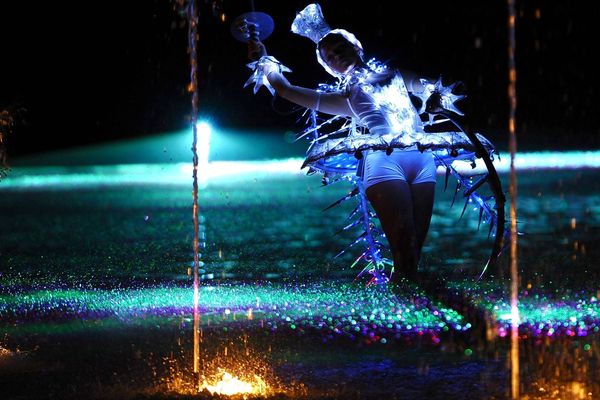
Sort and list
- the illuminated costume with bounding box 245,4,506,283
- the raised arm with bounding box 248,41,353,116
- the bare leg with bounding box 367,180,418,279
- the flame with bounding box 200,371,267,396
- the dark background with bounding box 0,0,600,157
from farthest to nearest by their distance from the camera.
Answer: the dark background with bounding box 0,0,600,157, the raised arm with bounding box 248,41,353,116, the bare leg with bounding box 367,180,418,279, the illuminated costume with bounding box 245,4,506,283, the flame with bounding box 200,371,267,396

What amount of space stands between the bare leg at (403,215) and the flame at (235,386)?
236 centimetres

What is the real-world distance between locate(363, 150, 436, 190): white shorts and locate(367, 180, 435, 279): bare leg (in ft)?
0.13

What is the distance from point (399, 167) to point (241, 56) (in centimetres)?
1800

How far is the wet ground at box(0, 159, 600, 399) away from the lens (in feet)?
13.2

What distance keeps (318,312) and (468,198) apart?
153 cm

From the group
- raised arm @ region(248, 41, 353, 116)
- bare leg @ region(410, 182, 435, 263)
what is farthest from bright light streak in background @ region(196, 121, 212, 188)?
bare leg @ region(410, 182, 435, 263)

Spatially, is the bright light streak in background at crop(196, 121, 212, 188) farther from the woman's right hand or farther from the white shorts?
the white shorts

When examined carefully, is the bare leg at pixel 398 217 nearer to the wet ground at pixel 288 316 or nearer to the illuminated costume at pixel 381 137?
the illuminated costume at pixel 381 137

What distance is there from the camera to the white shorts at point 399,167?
6.25 meters

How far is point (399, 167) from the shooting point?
632 centimetres

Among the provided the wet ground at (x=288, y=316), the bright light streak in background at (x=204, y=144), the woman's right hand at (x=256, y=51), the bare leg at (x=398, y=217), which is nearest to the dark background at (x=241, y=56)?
the bright light streak in background at (x=204, y=144)

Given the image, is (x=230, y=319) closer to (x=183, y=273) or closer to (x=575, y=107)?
(x=183, y=273)

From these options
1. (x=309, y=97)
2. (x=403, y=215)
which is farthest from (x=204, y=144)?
(x=403, y=215)

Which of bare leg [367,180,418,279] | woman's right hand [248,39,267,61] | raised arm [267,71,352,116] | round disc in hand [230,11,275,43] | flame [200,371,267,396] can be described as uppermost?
round disc in hand [230,11,275,43]
